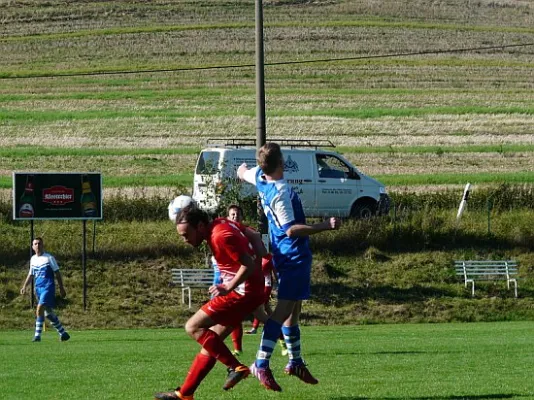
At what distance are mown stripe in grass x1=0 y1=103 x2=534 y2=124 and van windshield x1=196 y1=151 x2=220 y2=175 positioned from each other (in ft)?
65.0

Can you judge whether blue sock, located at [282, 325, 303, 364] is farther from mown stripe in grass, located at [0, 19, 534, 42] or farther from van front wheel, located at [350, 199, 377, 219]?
mown stripe in grass, located at [0, 19, 534, 42]

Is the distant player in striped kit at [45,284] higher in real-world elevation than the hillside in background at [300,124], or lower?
lower

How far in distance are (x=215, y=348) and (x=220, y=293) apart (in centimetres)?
44

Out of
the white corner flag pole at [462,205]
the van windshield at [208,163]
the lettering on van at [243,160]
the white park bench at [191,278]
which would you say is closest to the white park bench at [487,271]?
the white corner flag pole at [462,205]

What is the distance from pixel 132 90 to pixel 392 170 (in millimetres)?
21087

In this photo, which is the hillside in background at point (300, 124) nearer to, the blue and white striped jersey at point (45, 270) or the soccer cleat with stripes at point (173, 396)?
the blue and white striped jersey at point (45, 270)

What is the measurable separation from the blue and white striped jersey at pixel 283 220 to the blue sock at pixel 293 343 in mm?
678

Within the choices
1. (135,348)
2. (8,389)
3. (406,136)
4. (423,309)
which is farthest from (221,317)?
(406,136)

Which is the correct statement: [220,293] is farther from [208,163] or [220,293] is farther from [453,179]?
[453,179]

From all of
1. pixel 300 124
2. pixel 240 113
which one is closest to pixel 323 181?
pixel 300 124

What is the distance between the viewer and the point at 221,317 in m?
10.0

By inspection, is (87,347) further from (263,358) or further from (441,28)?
(441,28)

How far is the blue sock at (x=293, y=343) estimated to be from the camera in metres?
11.1

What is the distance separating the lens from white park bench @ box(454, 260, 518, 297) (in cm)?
3178
